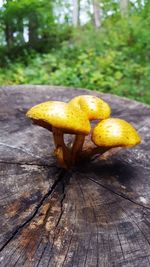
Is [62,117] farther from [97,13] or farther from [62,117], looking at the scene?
[97,13]

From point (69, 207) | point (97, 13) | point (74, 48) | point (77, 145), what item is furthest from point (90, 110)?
point (97, 13)

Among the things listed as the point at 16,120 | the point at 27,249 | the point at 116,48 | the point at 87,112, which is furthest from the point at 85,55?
the point at 27,249

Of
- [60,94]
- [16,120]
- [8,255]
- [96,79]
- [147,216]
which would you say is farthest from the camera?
[96,79]

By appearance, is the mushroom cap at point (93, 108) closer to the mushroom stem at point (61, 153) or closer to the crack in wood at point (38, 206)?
the mushroom stem at point (61, 153)

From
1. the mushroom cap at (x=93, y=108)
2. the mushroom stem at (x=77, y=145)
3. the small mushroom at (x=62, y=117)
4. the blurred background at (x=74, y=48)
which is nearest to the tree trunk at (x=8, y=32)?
the blurred background at (x=74, y=48)

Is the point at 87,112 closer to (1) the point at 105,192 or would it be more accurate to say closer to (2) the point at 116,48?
(1) the point at 105,192
